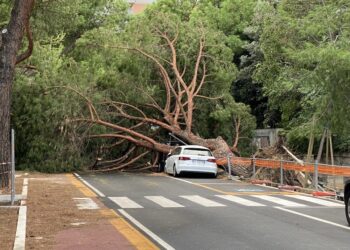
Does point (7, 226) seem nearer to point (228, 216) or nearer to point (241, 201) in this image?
point (228, 216)

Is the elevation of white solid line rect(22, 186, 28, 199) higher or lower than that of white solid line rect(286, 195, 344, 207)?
higher

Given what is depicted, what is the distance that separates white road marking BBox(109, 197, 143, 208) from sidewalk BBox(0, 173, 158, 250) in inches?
20.2

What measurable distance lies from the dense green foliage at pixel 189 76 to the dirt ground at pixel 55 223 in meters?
8.45

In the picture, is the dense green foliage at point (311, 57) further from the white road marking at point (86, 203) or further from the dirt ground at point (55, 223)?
the dirt ground at point (55, 223)

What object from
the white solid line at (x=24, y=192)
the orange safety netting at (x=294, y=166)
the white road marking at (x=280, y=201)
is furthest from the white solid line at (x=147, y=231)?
the orange safety netting at (x=294, y=166)

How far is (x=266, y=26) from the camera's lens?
22.5 metres

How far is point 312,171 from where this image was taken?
62.0ft

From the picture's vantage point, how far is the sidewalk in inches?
364

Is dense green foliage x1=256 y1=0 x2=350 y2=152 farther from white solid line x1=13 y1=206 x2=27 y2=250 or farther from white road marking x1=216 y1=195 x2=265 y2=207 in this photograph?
white solid line x1=13 y1=206 x2=27 y2=250

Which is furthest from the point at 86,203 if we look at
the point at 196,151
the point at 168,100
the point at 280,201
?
the point at 168,100

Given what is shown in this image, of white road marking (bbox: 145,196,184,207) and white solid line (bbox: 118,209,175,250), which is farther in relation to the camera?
white road marking (bbox: 145,196,184,207)

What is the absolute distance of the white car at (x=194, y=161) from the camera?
24884 millimetres

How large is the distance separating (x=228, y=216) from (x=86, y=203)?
424cm

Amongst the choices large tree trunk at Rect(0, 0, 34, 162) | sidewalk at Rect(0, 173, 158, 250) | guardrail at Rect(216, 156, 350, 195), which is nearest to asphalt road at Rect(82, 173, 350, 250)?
sidewalk at Rect(0, 173, 158, 250)
